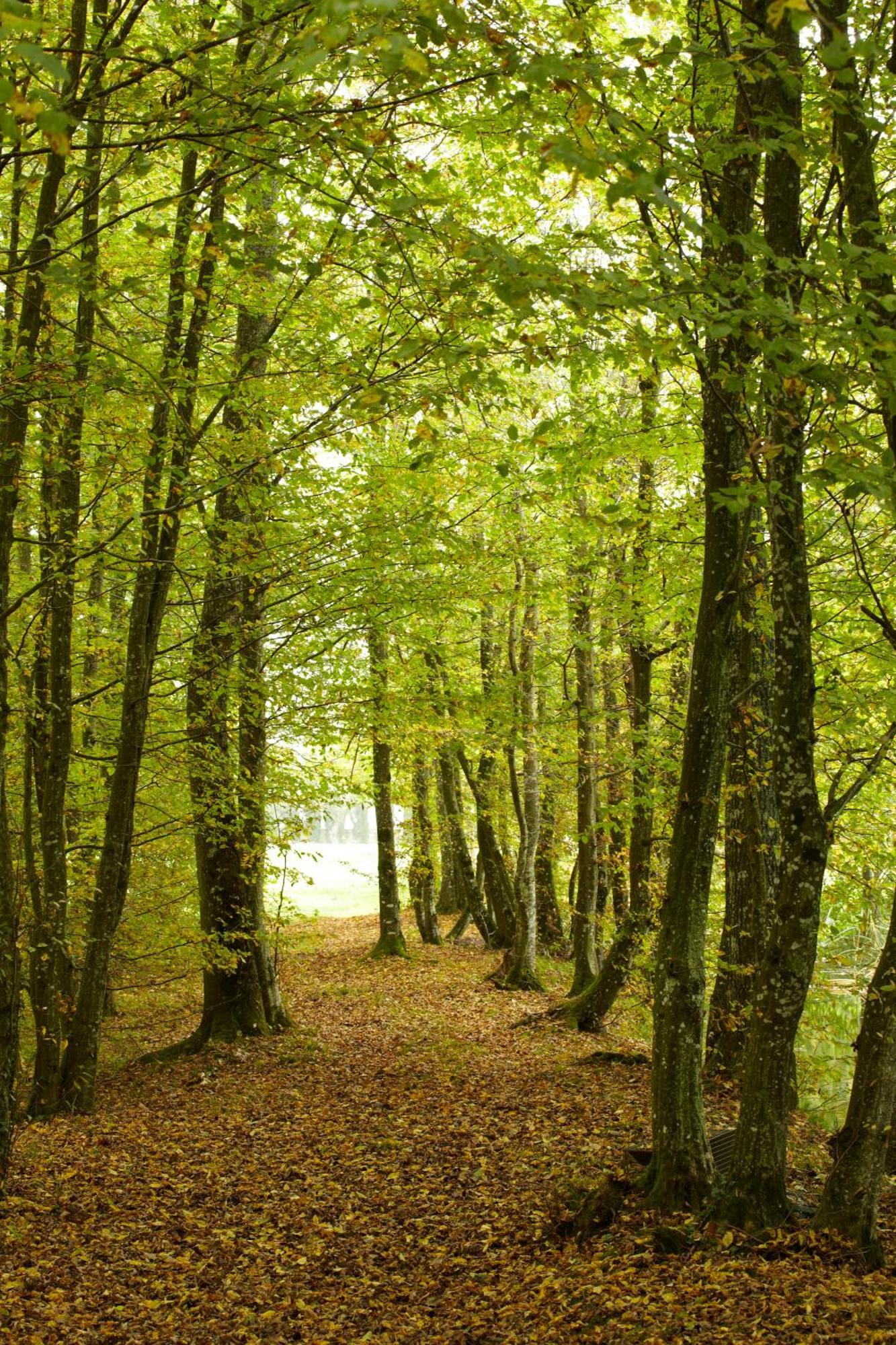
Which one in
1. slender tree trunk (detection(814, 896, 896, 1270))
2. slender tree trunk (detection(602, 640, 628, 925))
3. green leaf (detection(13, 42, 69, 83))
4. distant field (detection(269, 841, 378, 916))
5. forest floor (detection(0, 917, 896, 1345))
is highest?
green leaf (detection(13, 42, 69, 83))

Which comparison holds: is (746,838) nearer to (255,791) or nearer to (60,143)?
(255,791)

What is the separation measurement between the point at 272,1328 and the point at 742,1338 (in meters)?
2.77

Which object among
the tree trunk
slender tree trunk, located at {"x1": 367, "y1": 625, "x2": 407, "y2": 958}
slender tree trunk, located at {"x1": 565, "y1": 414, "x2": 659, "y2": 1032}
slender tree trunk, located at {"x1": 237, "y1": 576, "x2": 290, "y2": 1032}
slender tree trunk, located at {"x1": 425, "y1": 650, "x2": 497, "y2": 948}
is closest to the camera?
the tree trunk

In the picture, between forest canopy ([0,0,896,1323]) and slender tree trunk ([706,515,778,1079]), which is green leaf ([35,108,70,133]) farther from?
slender tree trunk ([706,515,778,1079])

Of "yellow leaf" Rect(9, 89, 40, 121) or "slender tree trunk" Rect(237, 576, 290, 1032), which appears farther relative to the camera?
"slender tree trunk" Rect(237, 576, 290, 1032)

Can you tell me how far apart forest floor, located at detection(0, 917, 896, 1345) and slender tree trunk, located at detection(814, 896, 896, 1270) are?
283mm

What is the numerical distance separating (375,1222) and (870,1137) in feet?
12.2

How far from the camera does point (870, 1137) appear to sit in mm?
5578

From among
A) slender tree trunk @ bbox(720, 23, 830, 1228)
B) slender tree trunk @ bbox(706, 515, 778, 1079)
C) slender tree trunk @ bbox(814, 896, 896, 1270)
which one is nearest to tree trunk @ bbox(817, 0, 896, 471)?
slender tree trunk @ bbox(720, 23, 830, 1228)

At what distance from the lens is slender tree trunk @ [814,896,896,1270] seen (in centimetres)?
554

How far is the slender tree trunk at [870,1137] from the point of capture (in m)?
5.54

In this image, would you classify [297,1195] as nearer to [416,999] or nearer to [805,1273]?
[805,1273]

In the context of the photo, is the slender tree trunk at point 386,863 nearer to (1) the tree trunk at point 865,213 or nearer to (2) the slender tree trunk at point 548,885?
(2) the slender tree trunk at point 548,885

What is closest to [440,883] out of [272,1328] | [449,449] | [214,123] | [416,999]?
Result: [416,999]
